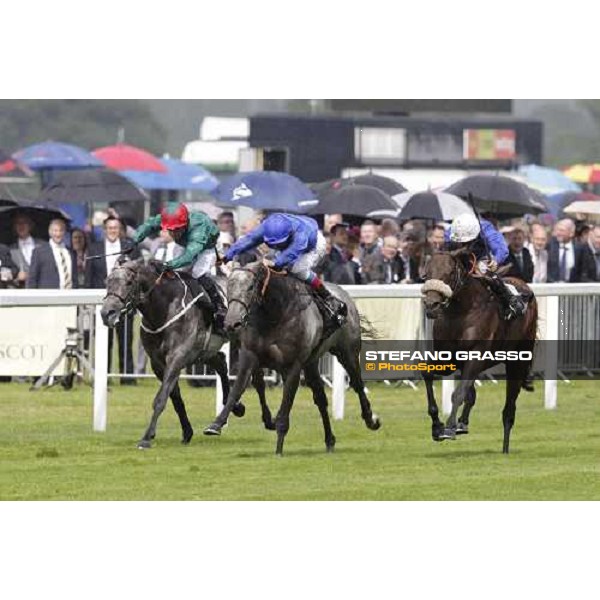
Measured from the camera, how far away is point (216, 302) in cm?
1611

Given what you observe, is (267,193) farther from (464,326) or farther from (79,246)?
(464,326)

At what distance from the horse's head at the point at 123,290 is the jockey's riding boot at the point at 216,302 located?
2.15 feet

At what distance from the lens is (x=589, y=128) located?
116 metres

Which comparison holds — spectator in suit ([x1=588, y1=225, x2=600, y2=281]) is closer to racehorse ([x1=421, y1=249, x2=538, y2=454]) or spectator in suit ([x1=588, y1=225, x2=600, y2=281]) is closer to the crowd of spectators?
the crowd of spectators

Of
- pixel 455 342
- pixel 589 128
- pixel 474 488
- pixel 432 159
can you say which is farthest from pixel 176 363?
A: pixel 589 128

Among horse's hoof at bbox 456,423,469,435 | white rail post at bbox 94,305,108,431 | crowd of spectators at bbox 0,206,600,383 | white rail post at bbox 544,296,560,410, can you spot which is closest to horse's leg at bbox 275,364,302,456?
horse's hoof at bbox 456,423,469,435

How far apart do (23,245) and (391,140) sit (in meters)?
29.2

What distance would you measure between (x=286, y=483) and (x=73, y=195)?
1262 cm

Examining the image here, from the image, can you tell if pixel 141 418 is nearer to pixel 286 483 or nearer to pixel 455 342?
pixel 455 342

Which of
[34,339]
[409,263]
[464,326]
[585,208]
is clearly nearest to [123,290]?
[464,326]

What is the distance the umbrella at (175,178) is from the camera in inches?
1490

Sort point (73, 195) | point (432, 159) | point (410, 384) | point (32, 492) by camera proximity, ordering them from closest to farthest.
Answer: point (32, 492) < point (410, 384) < point (73, 195) < point (432, 159)

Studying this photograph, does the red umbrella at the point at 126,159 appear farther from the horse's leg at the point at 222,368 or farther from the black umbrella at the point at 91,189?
the horse's leg at the point at 222,368
